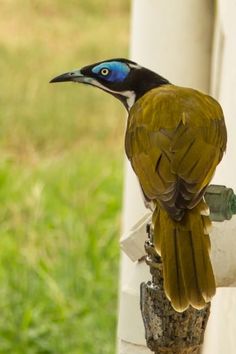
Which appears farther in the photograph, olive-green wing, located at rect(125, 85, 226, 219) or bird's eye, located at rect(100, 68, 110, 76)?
bird's eye, located at rect(100, 68, 110, 76)

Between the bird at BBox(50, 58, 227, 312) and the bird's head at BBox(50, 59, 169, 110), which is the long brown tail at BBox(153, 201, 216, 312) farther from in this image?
the bird's head at BBox(50, 59, 169, 110)

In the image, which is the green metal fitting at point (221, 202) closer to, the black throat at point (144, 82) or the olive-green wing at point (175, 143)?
the olive-green wing at point (175, 143)

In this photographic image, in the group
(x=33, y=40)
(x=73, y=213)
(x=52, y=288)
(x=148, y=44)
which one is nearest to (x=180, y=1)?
(x=148, y=44)

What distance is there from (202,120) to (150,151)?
0.09 meters

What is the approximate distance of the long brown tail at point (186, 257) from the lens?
1.58 meters

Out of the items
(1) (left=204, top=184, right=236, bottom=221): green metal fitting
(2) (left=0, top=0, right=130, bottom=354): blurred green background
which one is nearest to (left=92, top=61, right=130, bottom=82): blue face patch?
(1) (left=204, top=184, right=236, bottom=221): green metal fitting

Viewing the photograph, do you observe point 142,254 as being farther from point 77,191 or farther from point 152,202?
point 77,191

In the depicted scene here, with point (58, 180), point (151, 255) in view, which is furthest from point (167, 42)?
point (58, 180)

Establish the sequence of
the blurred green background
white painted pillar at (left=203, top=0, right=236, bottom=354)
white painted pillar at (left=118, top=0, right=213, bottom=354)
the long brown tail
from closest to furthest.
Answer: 1. the long brown tail
2. white painted pillar at (left=203, top=0, right=236, bottom=354)
3. white painted pillar at (left=118, top=0, right=213, bottom=354)
4. the blurred green background

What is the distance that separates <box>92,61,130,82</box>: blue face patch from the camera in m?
1.85

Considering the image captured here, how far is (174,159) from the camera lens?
5.66 ft

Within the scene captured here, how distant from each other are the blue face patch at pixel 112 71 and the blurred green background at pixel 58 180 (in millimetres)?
2313

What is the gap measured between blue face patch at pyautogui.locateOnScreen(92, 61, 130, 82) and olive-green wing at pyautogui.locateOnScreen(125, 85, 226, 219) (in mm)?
48

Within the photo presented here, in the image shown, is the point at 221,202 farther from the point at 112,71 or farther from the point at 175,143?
the point at 112,71
